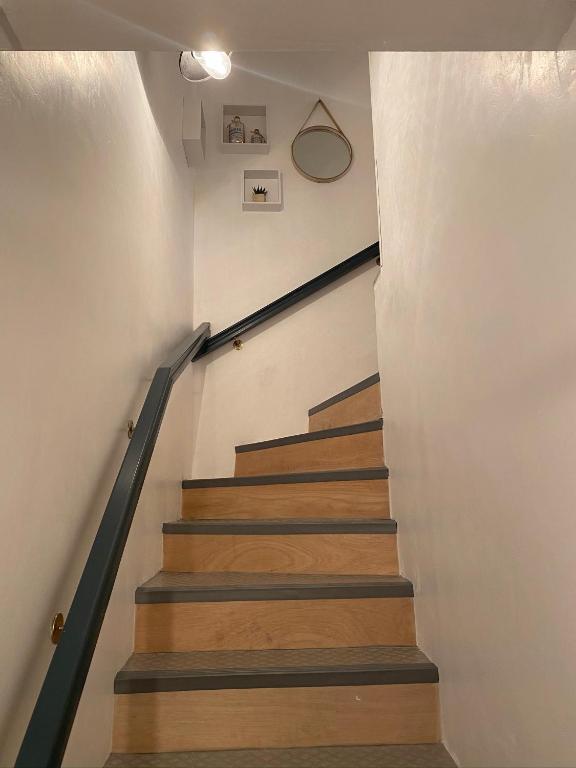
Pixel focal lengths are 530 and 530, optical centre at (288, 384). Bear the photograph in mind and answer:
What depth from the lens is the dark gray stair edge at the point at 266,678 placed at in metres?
1.53

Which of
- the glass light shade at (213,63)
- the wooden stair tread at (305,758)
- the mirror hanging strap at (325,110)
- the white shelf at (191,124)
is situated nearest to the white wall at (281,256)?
the mirror hanging strap at (325,110)

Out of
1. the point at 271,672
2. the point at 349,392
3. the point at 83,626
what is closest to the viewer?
the point at 83,626

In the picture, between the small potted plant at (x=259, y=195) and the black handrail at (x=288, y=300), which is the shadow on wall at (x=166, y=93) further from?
the black handrail at (x=288, y=300)

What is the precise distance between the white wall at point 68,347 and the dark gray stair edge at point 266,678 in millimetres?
98

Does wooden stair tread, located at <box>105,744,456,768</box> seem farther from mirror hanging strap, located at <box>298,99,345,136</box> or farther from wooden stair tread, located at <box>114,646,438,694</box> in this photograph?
mirror hanging strap, located at <box>298,99,345,136</box>

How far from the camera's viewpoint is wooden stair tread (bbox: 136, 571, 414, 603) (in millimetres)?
1777

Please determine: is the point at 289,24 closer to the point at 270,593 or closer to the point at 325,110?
the point at 270,593

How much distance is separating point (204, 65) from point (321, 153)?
4.23 ft

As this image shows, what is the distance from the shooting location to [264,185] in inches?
154

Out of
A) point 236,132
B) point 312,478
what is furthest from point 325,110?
point 312,478

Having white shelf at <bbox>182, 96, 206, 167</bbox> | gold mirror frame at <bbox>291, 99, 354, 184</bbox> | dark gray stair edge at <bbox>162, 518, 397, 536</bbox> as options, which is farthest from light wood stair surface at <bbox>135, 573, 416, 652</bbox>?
gold mirror frame at <bbox>291, 99, 354, 184</bbox>

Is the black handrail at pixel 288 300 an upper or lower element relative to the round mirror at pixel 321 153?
lower

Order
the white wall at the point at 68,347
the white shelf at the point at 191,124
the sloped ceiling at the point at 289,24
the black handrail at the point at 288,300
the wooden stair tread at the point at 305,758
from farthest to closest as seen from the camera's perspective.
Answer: the black handrail at the point at 288,300 < the white shelf at the point at 191,124 < the wooden stair tread at the point at 305,758 < the white wall at the point at 68,347 < the sloped ceiling at the point at 289,24

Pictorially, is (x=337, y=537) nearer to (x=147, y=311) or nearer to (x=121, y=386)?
(x=121, y=386)
